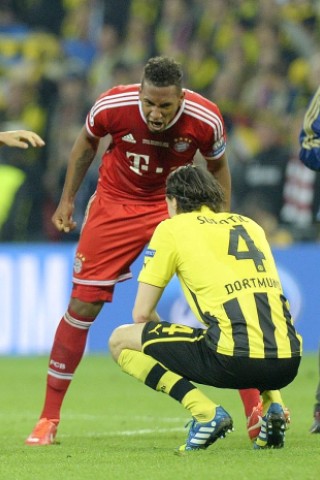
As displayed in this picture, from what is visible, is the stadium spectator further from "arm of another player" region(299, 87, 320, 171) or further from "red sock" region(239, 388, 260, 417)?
"red sock" region(239, 388, 260, 417)

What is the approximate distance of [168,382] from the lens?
18.6 feet

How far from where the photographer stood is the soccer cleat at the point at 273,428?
18.6 ft

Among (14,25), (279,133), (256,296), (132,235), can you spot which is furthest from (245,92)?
(256,296)

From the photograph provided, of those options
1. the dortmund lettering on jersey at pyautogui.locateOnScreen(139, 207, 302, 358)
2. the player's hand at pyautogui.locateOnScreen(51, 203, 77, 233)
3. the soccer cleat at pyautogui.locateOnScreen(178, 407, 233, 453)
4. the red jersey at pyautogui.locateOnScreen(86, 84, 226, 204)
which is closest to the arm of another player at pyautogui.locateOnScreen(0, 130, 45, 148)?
the red jersey at pyautogui.locateOnScreen(86, 84, 226, 204)

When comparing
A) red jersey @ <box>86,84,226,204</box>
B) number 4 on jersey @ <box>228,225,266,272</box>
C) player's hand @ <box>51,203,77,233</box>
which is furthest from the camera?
player's hand @ <box>51,203,77,233</box>

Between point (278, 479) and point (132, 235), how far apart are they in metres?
2.60

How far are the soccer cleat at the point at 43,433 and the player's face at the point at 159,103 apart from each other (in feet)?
5.84

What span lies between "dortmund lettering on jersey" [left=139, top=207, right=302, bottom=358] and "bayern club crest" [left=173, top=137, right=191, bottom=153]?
1174 mm

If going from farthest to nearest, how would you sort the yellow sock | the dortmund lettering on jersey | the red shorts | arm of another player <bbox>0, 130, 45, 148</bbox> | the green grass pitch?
the red shorts → arm of another player <bbox>0, 130, 45, 148</bbox> → the yellow sock → the dortmund lettering on jersey → the green grass pitch

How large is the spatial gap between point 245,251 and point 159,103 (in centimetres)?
126

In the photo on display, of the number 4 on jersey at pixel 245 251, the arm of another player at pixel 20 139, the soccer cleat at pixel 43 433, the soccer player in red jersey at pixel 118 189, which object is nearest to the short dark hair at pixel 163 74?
the soccer player in red jersey at pixel 118 189

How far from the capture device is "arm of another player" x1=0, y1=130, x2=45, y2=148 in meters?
6.16

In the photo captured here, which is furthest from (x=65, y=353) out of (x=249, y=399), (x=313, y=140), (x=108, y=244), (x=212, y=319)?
(x=313, y=140)

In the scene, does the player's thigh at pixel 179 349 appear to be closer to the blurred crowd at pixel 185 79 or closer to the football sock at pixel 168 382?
the football sock at pixel 168 382
